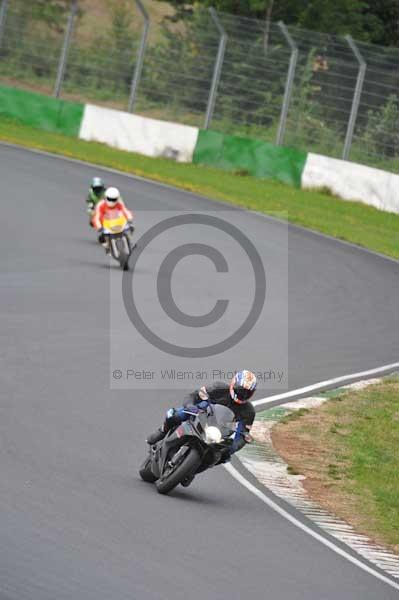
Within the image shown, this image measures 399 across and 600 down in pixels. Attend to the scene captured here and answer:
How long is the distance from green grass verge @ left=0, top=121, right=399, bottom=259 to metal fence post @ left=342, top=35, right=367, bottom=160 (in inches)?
68.5

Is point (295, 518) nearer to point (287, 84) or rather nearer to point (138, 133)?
point (287, 84)

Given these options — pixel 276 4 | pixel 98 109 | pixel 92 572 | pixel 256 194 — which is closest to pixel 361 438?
pixel 92 572

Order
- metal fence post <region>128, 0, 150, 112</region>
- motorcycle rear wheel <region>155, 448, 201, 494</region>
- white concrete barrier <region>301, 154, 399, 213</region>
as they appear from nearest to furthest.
A: motorcycle rear wheel <region>155, 448, 201, 494</region>, white concrete barrier <region>301, 154, 399, 213</region>, metal fence post <region>128, 0, 150, 112</region>

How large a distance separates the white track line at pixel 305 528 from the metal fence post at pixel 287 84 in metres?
25.0

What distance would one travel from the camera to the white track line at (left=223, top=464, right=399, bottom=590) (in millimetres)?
9670

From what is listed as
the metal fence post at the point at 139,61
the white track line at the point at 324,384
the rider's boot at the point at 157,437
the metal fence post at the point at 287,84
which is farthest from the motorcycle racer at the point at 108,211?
the metal fence post at the point at 139,61

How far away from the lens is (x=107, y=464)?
11430 millimetres

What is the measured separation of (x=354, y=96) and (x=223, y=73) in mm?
4479

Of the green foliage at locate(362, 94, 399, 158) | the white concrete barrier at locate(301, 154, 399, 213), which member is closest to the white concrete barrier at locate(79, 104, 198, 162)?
the white concrete barrier at locate(301, 154, 399, 213)

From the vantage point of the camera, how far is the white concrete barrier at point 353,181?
108 feet

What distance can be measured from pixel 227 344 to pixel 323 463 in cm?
468

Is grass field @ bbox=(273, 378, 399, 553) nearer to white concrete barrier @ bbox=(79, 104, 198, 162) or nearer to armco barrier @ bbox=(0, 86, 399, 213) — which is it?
armco barrier @ bbox=(0, 86, 399, 213)

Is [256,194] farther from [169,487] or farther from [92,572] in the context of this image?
[92,572]

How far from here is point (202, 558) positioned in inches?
352
